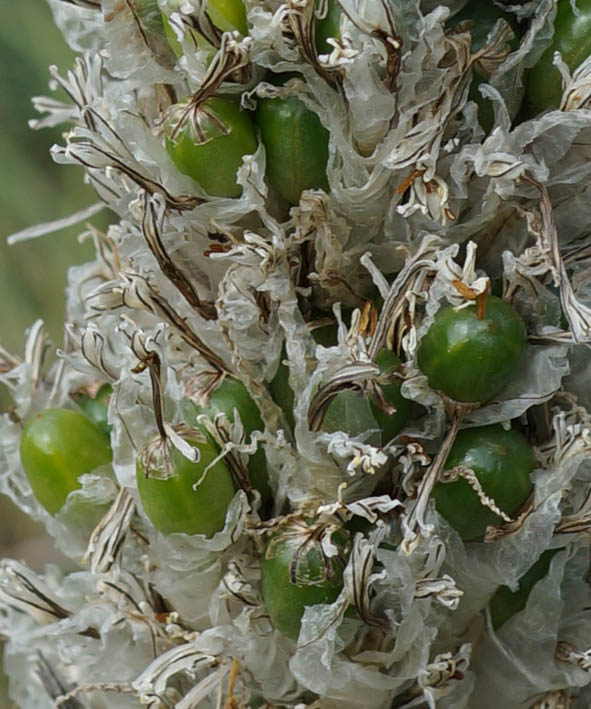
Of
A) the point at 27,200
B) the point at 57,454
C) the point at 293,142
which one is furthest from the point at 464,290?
the point at 27,200

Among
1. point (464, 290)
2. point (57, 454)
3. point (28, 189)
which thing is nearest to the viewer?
point (464, 290)

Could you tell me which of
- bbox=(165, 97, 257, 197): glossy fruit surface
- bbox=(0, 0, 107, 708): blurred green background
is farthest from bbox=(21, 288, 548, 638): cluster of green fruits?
bbox=(0, 0, 107, 708): blurred green background

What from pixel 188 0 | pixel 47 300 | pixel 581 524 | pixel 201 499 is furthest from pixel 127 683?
pixel 47 300

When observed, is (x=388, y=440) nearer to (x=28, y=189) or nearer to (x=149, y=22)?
(x=149, y=22)

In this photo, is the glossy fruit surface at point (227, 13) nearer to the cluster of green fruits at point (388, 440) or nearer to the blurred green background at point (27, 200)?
the cluster of green fruits at point (388, 440)

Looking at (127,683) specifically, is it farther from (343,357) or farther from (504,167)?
(504,167)

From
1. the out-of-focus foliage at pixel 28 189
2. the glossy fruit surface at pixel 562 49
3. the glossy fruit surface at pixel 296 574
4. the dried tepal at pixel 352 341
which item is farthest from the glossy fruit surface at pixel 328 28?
the out-of-focus foliage at pixel 28 189
